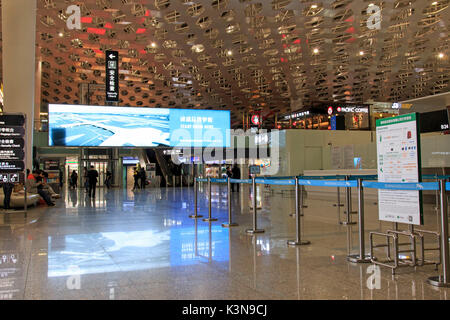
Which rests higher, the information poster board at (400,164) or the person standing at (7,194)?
the information poster board at (400,164)

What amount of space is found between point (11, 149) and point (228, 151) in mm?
21219

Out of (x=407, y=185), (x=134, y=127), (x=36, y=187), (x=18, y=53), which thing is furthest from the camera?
(x=134, y=127)

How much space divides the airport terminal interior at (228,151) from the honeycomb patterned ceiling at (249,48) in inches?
6.7

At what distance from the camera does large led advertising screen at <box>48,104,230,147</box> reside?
1784 centimetres

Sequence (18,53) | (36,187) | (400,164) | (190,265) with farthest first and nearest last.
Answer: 1. (18,53)
2. (36,187)
3. (190,265)
4. (400,164)

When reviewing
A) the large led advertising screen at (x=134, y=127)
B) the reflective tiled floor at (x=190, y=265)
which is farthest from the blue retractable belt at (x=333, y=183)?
the large led advertising screen at (x=134, y=127)

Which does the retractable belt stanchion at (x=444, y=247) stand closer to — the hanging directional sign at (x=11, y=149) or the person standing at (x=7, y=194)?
the hanging directional sign at (x=11, y=149)

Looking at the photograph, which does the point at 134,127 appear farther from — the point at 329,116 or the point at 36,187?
the point at 329,116

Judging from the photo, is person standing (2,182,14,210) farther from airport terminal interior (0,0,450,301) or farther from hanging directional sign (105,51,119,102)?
hanging directional sign (105,51,119,102)

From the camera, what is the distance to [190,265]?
4.41m

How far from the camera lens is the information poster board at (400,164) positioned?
4.07 metres

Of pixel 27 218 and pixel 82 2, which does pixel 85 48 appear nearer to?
pixel 82 2

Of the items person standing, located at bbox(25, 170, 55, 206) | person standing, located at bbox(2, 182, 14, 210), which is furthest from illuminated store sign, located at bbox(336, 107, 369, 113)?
person standing, located at bbox(2, 182, 14, 210)

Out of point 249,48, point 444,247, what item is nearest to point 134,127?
point 249,48
